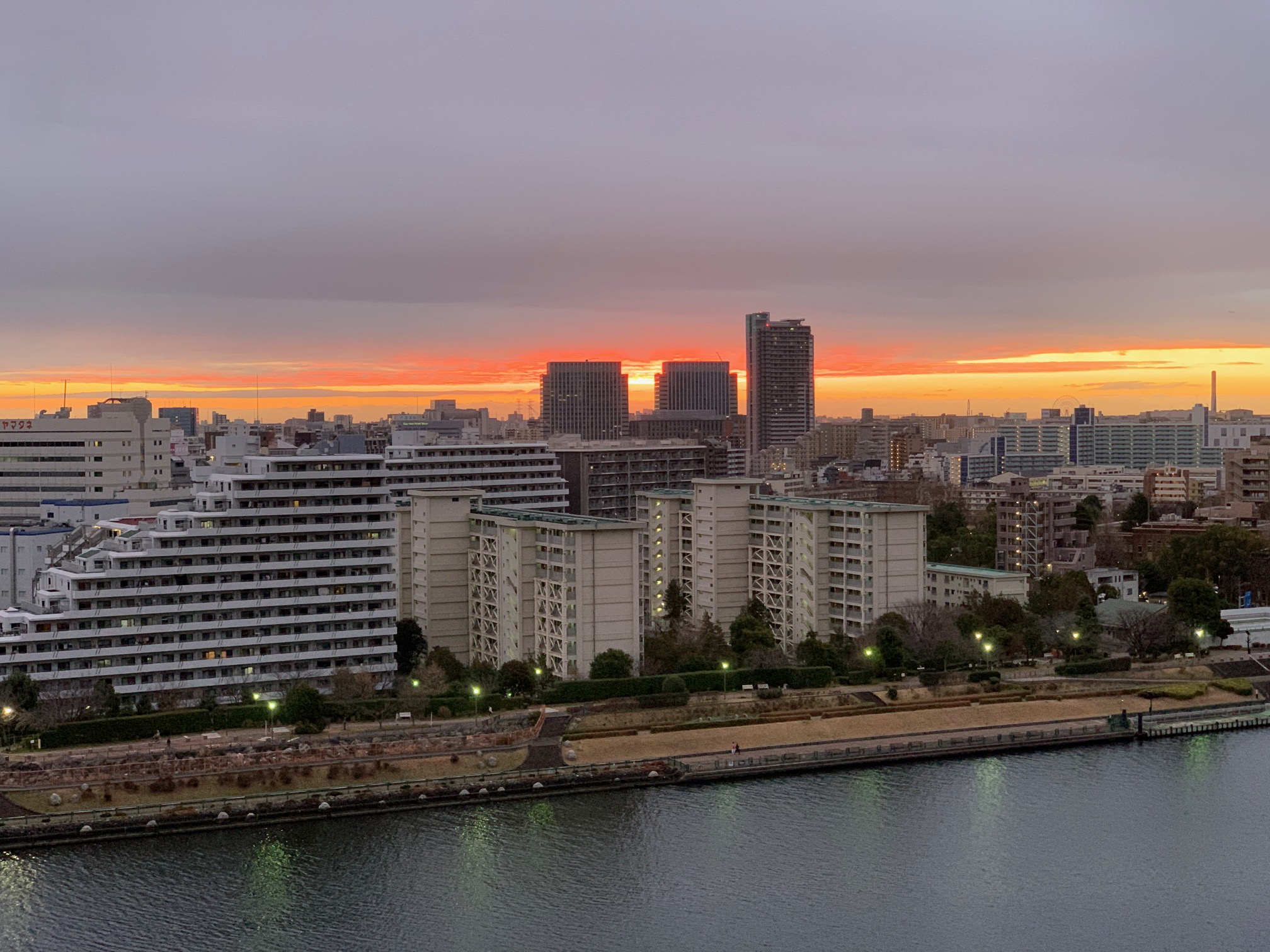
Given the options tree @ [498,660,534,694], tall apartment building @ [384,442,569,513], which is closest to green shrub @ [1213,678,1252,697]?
tree @ [498,660,534,694]

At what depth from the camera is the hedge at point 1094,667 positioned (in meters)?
46.9

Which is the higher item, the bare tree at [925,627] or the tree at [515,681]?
the bare tree at [925,627]

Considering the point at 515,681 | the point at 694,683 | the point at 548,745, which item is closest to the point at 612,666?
the point at 694,683

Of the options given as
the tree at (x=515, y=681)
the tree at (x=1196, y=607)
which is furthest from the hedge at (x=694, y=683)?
the tree at (x=1196, y=607)

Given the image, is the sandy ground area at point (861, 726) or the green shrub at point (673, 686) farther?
the green shrub at point (673, 686)

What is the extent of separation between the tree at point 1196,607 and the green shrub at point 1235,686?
4.23 meters

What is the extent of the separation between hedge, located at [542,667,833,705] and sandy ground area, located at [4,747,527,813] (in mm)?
3704

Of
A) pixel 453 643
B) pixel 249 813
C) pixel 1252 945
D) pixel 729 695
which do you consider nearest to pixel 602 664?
pixel 729 695

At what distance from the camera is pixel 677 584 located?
53.6 m

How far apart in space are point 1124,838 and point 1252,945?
619cm

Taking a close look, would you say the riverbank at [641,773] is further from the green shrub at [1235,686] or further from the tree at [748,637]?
the tree at [748,637]

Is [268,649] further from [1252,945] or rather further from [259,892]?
[1252,945]

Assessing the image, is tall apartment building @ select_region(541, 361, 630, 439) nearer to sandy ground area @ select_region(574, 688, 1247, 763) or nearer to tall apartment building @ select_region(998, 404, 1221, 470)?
tall apartment building @ select_region(998, 404, 1221, 470)

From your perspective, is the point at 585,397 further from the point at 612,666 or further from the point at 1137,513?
the point at 612,666
